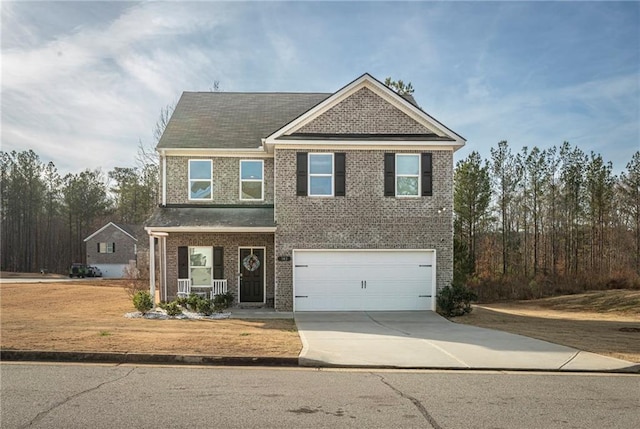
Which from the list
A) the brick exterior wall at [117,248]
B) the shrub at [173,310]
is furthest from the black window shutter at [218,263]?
the brick exterior wall at [117,248]

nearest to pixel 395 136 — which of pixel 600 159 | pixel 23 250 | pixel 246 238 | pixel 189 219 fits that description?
pixel 246 238

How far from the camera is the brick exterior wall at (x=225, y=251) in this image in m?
20.1

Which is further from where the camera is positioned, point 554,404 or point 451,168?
point 451,168

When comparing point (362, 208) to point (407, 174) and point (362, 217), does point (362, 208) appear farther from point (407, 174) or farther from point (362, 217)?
point (407, 174)

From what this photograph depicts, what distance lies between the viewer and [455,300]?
18062mm

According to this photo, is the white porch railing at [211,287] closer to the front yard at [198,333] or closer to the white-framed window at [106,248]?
the front yard at [198,333]

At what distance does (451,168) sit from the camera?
18984mm

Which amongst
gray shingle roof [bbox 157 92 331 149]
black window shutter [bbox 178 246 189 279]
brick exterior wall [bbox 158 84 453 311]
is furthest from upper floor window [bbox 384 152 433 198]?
black window shutter [bbox 178 246 189 279]

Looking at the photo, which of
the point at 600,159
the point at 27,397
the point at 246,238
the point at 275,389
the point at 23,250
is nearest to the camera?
the point at 27,397

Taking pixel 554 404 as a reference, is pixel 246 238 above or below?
above

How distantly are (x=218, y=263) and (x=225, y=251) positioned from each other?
53cm

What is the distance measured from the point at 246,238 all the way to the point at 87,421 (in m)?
14.5

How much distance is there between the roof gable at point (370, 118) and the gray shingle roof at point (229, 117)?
3.16 m

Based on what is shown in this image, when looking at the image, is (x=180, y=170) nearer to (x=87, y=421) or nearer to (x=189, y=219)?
(x=189, y=219)
